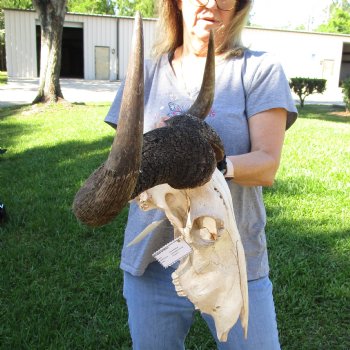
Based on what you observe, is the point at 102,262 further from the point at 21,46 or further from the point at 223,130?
the point at 21,46

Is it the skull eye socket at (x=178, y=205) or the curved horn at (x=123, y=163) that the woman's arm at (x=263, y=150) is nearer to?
the skull eye socket at (x=178, y=205)

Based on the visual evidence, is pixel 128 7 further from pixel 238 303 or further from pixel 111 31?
pixel 238 303

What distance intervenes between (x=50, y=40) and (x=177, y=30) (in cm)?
1146

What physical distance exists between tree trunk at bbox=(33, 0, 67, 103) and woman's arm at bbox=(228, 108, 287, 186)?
39.1 feet

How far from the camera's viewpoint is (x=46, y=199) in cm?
547

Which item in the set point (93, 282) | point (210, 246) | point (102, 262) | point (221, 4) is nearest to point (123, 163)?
point (210, 246)

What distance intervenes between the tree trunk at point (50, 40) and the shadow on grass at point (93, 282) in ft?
26.4

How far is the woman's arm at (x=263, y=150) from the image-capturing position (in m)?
1.59

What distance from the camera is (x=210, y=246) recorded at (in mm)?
1329

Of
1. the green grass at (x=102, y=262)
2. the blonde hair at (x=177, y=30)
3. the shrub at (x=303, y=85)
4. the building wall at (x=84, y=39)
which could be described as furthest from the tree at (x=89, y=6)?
the blonde hair at (x=177, y=30)

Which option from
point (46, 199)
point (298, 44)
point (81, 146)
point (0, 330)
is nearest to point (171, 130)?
point (0, 330)

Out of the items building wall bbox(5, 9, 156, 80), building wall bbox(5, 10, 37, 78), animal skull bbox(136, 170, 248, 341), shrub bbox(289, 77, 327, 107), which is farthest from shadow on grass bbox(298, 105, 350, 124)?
building wall bbox(5, 10, 37, 78)

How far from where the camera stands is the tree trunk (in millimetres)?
12539

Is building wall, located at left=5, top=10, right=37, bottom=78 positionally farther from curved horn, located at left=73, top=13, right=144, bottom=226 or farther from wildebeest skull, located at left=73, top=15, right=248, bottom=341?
curved horn, located at left=73, top=13, right=144, bottom=226
